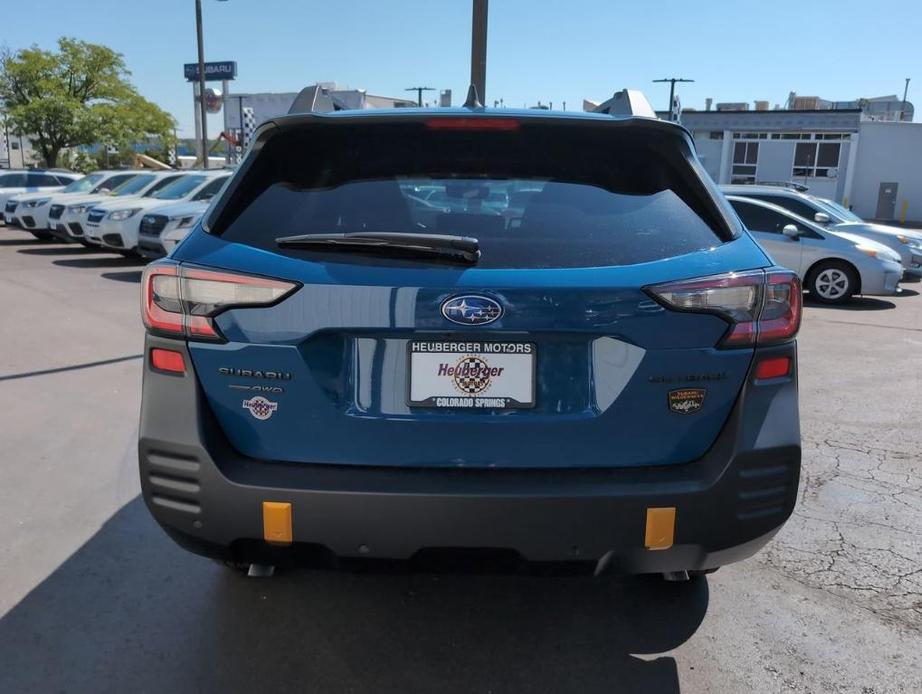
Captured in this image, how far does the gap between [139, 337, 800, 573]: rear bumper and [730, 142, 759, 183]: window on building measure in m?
41.4

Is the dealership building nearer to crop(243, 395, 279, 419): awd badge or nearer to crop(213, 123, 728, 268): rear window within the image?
crop(213, 123, 728, 268): rear window

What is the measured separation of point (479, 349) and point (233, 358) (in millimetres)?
716

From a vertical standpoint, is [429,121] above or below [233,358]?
above

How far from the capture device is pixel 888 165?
124 ft

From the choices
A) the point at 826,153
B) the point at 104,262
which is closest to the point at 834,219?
the point at 104,262

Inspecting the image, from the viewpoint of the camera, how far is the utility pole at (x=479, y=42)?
368 inches

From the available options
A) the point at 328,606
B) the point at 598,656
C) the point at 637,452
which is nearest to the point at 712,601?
the point at 598,656

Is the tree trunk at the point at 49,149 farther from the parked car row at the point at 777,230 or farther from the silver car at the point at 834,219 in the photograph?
the silver car at the point at 834,219

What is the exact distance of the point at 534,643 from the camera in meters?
2.97

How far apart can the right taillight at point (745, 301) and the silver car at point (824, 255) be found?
9952 mm

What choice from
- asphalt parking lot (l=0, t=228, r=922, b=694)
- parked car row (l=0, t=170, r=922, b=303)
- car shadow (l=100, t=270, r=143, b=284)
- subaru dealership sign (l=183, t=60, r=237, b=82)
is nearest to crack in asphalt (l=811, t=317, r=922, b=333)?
parked car row (l=0, t=170, r=922, b=303)

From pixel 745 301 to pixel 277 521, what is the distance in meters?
1.50

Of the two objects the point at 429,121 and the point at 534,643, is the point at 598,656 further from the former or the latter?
the point at 429,121

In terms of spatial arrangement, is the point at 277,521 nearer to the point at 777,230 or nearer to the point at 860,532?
the point at 860,532
